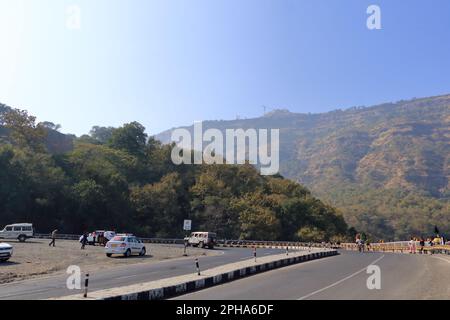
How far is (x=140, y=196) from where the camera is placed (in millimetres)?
89750

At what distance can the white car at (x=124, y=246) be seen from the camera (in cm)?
3472

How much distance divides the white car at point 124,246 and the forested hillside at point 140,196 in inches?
1571

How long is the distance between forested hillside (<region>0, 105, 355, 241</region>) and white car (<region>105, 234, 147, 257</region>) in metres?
39.9

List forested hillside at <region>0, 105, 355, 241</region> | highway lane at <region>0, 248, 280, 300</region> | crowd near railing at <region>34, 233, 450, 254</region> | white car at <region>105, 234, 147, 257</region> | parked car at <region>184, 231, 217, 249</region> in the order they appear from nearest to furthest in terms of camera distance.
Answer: highway lane at <region>0, 248, 280, 300</region>, white car at <region>105, 234, 147, 257</region>, crowd near railing at <region>34, 233, 450, 254</region>, parked car at <region>184, 231, 217, 249</region>, forested hillside at <region>0, 105, 355, 241</region>

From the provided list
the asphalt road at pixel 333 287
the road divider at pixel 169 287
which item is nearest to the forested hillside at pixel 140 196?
the road divider at pixel 169 287

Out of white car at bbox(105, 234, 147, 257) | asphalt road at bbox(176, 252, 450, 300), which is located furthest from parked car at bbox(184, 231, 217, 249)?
asphalt road at bbox(176, 252, 450, 300)

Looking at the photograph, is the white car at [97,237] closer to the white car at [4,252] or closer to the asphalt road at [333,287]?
the white car at [4,252]

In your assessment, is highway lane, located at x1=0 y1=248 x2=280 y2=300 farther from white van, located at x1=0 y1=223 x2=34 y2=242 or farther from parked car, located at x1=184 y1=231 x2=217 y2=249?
white van, located at x1=0 y1=223 x2=34 y2=242

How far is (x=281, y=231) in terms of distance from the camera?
95.3 metres

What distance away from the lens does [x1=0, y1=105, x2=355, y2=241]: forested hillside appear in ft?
251

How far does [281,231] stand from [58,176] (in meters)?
43.6

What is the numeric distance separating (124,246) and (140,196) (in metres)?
55.3
